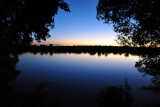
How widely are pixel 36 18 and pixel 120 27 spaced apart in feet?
29.5

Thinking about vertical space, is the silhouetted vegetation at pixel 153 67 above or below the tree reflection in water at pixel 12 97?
below

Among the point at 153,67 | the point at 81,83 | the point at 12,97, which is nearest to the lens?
the point at 12,97

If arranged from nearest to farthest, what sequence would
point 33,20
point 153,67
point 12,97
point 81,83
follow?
point 12,97
point 33,20
point 153,67
point 81,83

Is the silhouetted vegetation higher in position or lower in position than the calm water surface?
higher

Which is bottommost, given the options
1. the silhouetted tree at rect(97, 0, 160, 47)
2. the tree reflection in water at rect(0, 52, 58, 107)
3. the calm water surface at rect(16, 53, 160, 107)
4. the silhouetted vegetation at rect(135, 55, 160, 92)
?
the calm water surface at rect(16, 53, 160, 107)

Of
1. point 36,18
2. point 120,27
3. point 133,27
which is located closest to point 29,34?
point 36,18

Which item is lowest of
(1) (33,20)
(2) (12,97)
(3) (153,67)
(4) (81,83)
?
(4) (81,83)

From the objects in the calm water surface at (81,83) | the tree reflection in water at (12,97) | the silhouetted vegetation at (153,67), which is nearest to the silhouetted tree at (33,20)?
the calm water surface at (81,83)

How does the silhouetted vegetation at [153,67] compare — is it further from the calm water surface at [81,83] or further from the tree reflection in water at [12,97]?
the tree reflection in water at [12,97]

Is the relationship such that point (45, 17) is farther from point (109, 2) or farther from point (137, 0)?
point (137, 0)

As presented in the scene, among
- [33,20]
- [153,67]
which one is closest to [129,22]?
[153,67]

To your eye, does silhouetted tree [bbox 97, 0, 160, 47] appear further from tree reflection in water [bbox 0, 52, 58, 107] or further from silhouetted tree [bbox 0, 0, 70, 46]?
tree reflection in water [bbox 0, 52, 58, 107]

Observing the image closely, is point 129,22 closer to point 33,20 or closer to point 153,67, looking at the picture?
point 153,67

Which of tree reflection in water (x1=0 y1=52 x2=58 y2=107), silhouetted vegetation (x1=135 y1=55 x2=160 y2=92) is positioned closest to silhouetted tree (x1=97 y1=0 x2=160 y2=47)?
silhouetted vegetation (x1=135 y1=55 x2=160 y2=92)
